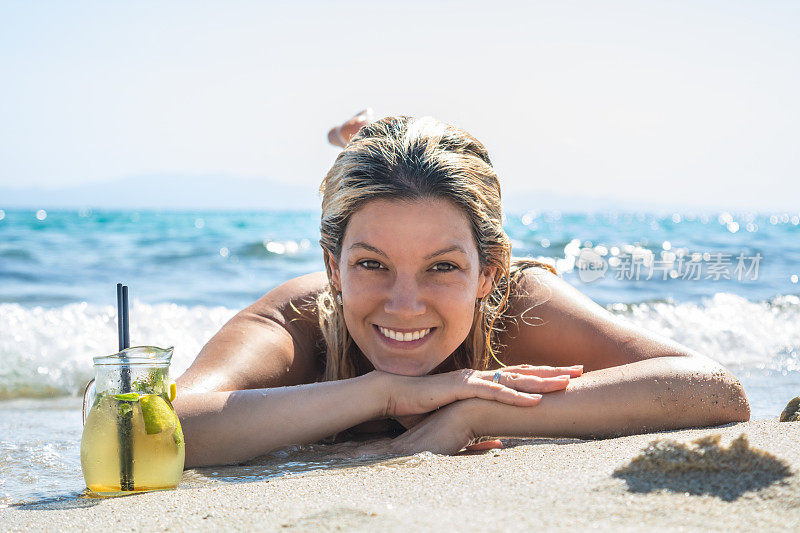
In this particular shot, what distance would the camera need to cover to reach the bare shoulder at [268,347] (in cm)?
310

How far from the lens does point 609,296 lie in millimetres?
10273

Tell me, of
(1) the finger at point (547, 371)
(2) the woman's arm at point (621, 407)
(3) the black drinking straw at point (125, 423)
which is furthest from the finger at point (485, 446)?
(3) the black drinking straw at point (125, 423)

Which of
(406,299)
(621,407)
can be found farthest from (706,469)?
(406,299)

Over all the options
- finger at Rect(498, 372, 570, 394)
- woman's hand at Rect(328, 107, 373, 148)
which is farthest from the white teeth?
woman's hand at Rect(328, 107, 373, 148)

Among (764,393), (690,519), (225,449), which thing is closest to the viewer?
(690,519)

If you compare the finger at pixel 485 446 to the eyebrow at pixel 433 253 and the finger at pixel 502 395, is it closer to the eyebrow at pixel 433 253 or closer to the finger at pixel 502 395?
the finger at pixel 502 395

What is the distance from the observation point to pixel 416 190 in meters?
2.87

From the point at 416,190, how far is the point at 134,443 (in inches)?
52.3

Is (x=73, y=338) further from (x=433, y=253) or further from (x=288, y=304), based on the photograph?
(x=433, y=253)

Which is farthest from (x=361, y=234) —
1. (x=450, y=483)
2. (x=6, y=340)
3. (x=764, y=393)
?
(x=6, y=340)

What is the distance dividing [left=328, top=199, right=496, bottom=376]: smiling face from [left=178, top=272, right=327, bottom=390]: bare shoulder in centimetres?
49

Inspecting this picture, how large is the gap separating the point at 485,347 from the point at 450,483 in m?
1.36

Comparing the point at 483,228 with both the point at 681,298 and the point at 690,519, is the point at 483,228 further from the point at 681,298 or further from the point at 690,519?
the point at 681,298

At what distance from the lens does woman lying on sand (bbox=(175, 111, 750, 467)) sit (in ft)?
9.04
